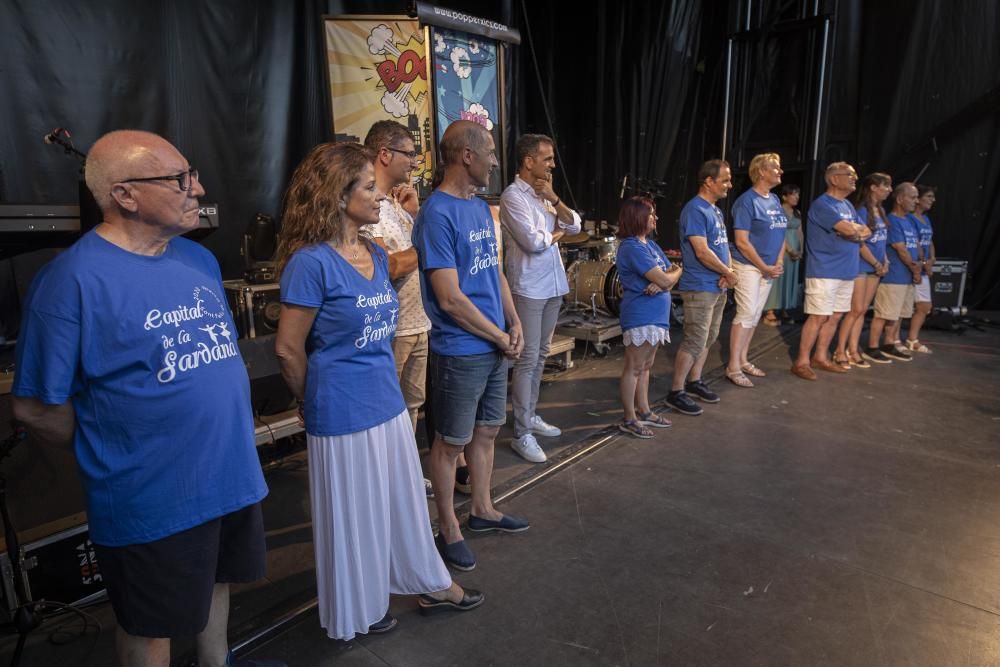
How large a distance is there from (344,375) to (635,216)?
2293 millimetres

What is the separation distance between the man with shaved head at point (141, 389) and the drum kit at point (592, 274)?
4.57 m

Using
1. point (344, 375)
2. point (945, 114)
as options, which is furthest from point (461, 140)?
point (945, 114)

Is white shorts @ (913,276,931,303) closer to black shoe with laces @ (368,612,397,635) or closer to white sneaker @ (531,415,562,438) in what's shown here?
white sneaker @ (531,415,562,438)

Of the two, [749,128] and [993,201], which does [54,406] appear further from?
[993,201]

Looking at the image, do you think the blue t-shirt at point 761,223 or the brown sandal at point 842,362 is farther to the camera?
the brown sandal at point 842,362

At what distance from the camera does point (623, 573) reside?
2.31m

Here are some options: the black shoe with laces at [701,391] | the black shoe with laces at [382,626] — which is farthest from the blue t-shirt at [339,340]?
the black shoe with laces at [701,391]

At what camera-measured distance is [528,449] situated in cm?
333

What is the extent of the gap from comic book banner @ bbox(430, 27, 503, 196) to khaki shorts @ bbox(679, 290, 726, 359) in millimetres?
1574

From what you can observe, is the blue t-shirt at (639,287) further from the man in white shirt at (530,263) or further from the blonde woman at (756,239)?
the blonde woman at (756,239)

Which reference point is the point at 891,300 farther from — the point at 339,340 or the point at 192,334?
the point at 192,334

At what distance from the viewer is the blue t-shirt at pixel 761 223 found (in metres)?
4.41

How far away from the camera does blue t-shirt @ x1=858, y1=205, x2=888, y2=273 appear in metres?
4.96

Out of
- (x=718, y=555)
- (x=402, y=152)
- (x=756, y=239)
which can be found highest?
(x=402, y=152)
